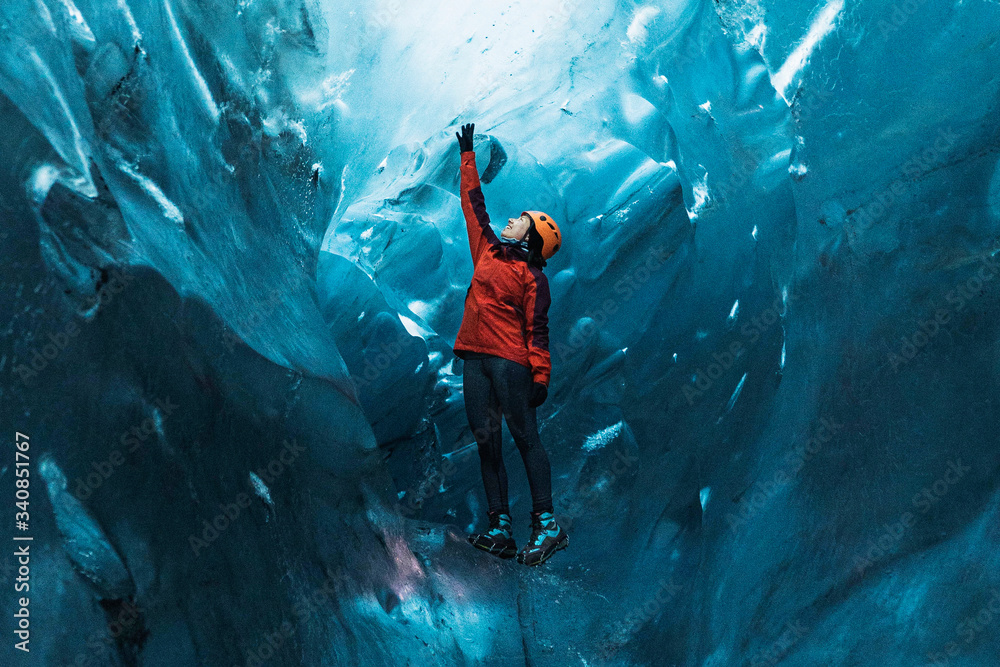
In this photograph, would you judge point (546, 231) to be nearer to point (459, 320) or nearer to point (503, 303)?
point (503, 303)

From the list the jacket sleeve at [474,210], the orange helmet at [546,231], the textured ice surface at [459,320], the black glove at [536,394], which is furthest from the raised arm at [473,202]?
the black glove at [536,394]

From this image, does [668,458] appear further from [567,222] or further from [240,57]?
[240,57]

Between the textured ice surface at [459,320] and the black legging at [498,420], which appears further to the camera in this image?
the black legging at [498,420]

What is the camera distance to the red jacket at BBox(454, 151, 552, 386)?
2768mm

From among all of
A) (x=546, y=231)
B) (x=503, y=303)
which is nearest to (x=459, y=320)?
(x=503, y=303)

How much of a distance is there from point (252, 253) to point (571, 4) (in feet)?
4.83

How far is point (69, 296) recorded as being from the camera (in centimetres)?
244

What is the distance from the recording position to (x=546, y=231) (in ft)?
9.31

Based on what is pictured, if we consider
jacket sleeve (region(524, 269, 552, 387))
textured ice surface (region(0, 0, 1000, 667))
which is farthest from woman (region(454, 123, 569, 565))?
textured ice surface (region(0, 0, 1000, 667))

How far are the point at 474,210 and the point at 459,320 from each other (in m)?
0.49

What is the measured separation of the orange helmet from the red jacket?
8cm

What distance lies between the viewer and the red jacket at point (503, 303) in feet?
9.08

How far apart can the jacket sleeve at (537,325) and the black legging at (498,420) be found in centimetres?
6

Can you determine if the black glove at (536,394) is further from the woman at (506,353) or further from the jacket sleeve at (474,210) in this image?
the jacket sleeve at (474,210)
